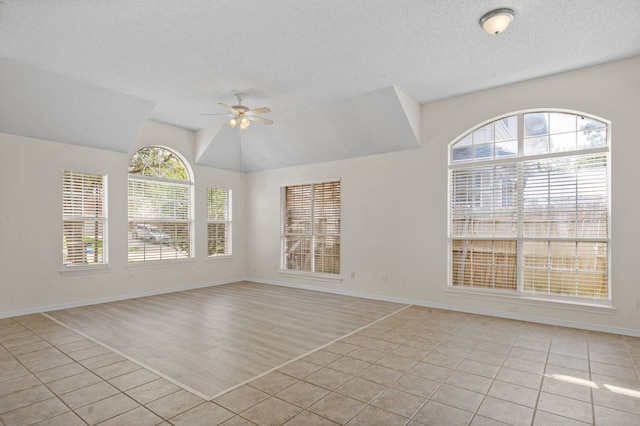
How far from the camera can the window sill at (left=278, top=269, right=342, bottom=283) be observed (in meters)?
6.55

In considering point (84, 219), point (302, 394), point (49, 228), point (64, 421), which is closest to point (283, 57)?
point (302, 394)

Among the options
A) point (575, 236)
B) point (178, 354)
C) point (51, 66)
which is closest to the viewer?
point (178, 354)

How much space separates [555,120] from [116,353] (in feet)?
19.2

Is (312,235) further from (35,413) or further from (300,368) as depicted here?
(35,413)

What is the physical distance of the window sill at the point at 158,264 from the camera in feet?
20.0

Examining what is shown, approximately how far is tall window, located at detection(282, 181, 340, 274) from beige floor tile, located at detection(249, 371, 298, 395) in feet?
12.3

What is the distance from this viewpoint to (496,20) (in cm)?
310

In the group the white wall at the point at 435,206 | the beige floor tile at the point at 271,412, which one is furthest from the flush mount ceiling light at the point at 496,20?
the beige floor tile at the point at 271,412

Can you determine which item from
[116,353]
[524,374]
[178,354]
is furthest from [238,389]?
[524,374]

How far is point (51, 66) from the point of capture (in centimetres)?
407

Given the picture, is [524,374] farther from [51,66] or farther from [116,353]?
[51,66]

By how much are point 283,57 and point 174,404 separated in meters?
3.49

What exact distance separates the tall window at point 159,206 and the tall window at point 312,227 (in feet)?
6.58

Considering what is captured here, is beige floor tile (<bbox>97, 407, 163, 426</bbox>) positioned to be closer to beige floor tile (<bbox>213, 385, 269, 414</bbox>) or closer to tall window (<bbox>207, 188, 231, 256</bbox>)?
beige floor tile (<bbox>213, 385, 269, 414</bbox>)
